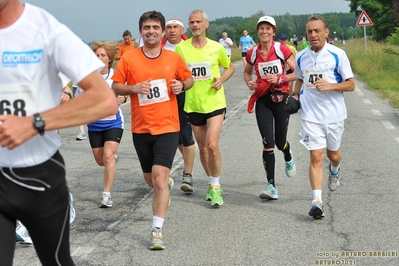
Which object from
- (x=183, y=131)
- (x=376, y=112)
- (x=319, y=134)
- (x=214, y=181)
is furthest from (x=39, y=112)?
(x=376, y=112)

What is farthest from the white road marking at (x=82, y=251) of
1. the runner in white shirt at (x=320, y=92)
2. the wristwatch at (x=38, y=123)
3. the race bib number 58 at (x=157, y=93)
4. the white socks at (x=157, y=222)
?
the wristwatch at (x=38, y=123)

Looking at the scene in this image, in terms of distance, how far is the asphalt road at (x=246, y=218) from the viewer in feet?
19.1

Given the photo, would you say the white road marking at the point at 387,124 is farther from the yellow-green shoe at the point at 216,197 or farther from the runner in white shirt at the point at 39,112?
the runner in white shirt at the point at 39,112

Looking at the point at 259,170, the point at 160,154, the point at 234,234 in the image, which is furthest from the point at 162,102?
the point at 259,170

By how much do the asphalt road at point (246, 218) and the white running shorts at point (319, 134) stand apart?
2.23 feet

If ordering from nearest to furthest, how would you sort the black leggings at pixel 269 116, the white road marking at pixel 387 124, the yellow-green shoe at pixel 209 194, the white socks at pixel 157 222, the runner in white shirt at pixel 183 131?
the white socks at pixel 157 222
the yellow-green shoe at pixel 209 194
the black leggings at pixel 269 116
the runner in white shirt at pixel 183 131
the white road marking at pixel 387 124

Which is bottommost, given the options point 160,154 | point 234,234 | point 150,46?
point 234,234

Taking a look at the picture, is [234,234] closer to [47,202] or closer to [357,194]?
[357,194]

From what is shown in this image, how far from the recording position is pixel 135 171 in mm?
Result: 10156

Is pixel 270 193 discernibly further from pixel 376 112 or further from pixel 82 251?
pixel 376 112

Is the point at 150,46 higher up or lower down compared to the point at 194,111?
higher up

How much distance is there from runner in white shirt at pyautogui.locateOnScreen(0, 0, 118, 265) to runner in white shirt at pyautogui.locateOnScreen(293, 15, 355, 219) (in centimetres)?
414

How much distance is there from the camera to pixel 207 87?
8078 mm

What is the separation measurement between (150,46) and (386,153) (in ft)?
17.6
